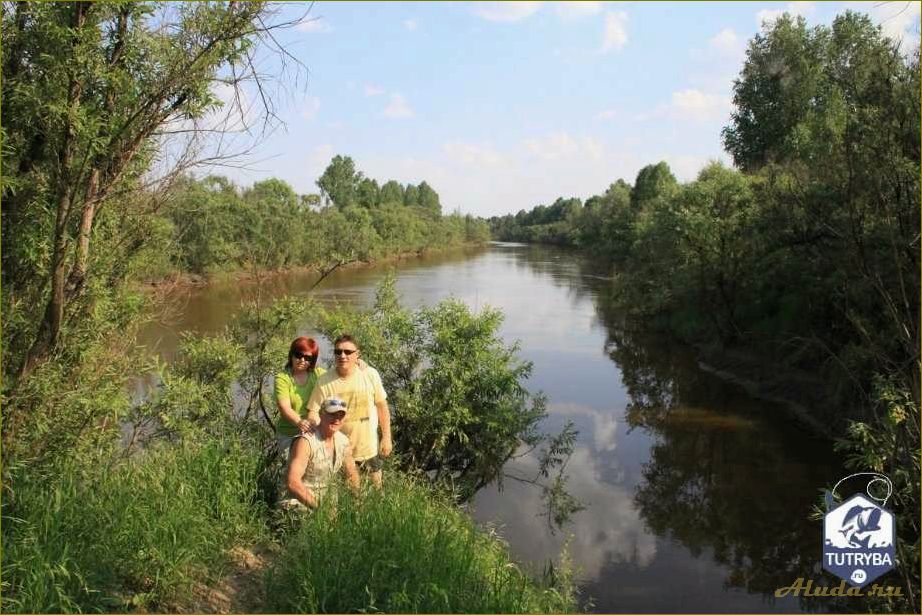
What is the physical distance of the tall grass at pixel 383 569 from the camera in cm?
361

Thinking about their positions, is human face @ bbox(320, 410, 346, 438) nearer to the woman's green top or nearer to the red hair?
the woman's green top

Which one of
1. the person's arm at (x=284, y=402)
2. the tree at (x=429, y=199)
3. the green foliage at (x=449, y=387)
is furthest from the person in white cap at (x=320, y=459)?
the tree at (x=429, y=199)

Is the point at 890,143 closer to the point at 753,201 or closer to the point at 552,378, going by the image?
the point at 552,378

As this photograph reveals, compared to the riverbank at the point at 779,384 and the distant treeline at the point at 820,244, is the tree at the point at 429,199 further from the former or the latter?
the riverbank at the point at 779,384

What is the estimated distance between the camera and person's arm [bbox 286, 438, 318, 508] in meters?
4.38

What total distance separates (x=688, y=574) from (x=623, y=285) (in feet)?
67.8

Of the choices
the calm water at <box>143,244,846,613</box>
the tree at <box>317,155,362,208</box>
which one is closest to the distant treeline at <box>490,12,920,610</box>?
the calm water at <box>143,244,846,613</box>

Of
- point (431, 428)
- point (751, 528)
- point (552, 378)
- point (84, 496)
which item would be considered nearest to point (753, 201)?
point (552, 378)

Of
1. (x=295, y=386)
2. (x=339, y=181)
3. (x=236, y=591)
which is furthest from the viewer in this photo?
(x=339, y=181)

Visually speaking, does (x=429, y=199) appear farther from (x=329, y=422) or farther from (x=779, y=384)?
(x=329, y=422)

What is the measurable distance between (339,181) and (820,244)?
75458 mm

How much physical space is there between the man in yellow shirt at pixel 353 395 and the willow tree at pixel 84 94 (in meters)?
1.71

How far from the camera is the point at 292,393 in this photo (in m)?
4.98
